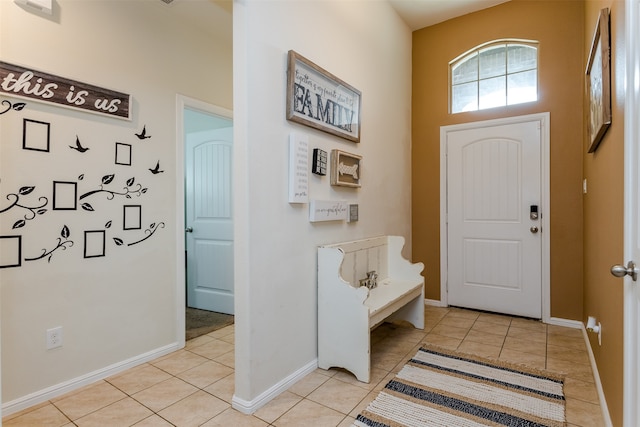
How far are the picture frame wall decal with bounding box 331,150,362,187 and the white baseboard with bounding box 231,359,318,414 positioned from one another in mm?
1276

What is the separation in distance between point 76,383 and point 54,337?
1.07 feet

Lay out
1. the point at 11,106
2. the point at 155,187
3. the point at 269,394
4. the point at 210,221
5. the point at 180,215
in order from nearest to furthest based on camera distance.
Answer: the point at 11,106, the point at 269,394, the point at 155,187, the point at 180,215, the point at 210,221

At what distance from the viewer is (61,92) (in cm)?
201

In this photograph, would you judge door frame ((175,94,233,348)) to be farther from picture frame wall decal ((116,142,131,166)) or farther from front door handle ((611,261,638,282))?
front door handle ((611,261,638,282))

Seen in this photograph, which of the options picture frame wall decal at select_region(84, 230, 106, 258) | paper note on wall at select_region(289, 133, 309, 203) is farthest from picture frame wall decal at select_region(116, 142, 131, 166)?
paper note on wall at select_region(289, 133, 309, 203)

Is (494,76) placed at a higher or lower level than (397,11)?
lower

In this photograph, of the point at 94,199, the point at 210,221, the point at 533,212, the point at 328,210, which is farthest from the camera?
the point at 210,221

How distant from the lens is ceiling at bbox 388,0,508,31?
343 cm

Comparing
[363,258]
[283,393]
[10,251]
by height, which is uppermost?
[10,251]

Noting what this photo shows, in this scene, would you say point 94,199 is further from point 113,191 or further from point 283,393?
point 283,393

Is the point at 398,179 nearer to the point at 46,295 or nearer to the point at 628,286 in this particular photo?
the point at 628,286

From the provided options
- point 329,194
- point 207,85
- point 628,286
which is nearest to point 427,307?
point 329,194

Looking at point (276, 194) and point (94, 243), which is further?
point (94, 243)

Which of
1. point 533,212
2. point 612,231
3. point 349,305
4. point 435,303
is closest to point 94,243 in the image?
point 349,305
